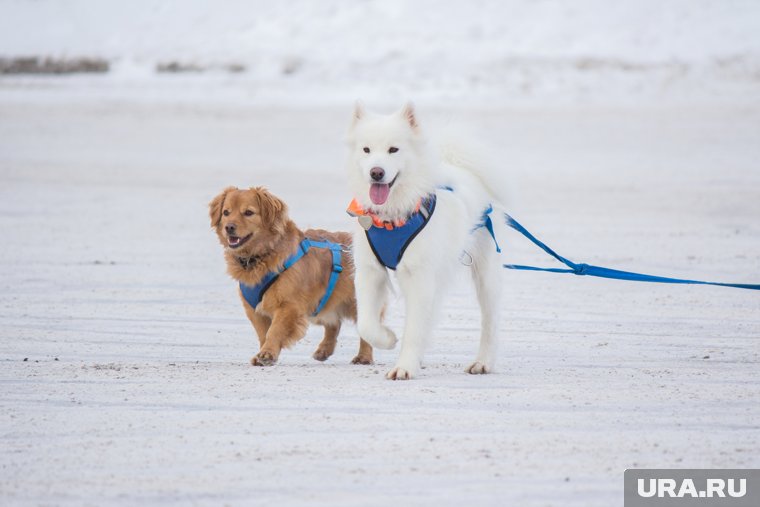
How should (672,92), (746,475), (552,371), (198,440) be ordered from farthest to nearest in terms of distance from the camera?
(672,92) < (552,371) < (198,440) < (746,475)

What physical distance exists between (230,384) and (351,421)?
3.22 ft

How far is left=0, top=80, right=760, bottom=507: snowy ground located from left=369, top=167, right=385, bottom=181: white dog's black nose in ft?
3.47

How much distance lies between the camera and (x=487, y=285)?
266 inches

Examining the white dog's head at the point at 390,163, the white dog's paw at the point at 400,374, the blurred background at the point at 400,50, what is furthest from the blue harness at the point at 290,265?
the blurred background at the point at 400,50

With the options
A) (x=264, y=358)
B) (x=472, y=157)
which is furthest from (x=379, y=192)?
(x=264, y=358)

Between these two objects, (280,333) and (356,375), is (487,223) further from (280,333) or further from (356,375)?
(280,333)

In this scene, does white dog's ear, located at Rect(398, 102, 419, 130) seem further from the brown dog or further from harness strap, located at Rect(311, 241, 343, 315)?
harness strap, located at Rect(311, 241, 343, 315)

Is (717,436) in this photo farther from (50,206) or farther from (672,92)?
(672,92)

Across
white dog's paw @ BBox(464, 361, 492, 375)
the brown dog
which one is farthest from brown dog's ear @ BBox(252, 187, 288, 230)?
white dog's paw @ BBox(464, 361, 492, 375)

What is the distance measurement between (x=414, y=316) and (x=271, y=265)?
3.62 ft

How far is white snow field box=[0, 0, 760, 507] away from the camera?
15.4 feet

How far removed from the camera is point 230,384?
6.04 metres

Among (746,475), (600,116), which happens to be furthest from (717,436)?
(600,116)

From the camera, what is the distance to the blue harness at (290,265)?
6914 millimetres
